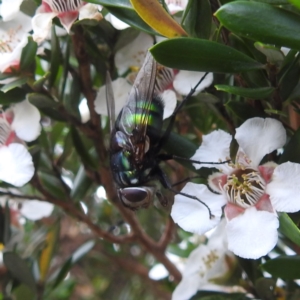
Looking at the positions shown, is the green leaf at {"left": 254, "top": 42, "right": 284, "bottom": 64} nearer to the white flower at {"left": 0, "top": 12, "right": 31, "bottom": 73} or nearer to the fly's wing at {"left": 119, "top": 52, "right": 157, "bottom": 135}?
the fly's wing at {"left": 119, "top": 52, "right": 157, "bottom": 135}

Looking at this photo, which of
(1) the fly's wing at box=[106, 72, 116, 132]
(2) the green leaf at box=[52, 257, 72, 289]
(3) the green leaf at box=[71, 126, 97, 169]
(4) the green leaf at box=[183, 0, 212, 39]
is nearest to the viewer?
(4) the green leaf at box=[183, 0, 212, 39]

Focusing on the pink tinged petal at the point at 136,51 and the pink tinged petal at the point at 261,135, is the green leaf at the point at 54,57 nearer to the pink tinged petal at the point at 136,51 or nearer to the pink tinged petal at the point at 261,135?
the pink tinged petal at the point at 136,51

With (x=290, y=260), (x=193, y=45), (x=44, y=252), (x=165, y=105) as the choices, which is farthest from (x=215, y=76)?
(x=44, y=252)

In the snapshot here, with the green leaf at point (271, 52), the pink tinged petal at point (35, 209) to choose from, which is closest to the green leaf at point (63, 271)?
the pink tinged petal at point (35, 209)

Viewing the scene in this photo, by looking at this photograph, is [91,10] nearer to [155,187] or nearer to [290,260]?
[155,187]

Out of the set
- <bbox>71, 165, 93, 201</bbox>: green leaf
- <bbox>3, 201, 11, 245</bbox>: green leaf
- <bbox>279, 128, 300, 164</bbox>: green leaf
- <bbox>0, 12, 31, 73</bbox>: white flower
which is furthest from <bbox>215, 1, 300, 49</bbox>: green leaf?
<bbox>3, 201, 11, 245</bbox>: green leaf
